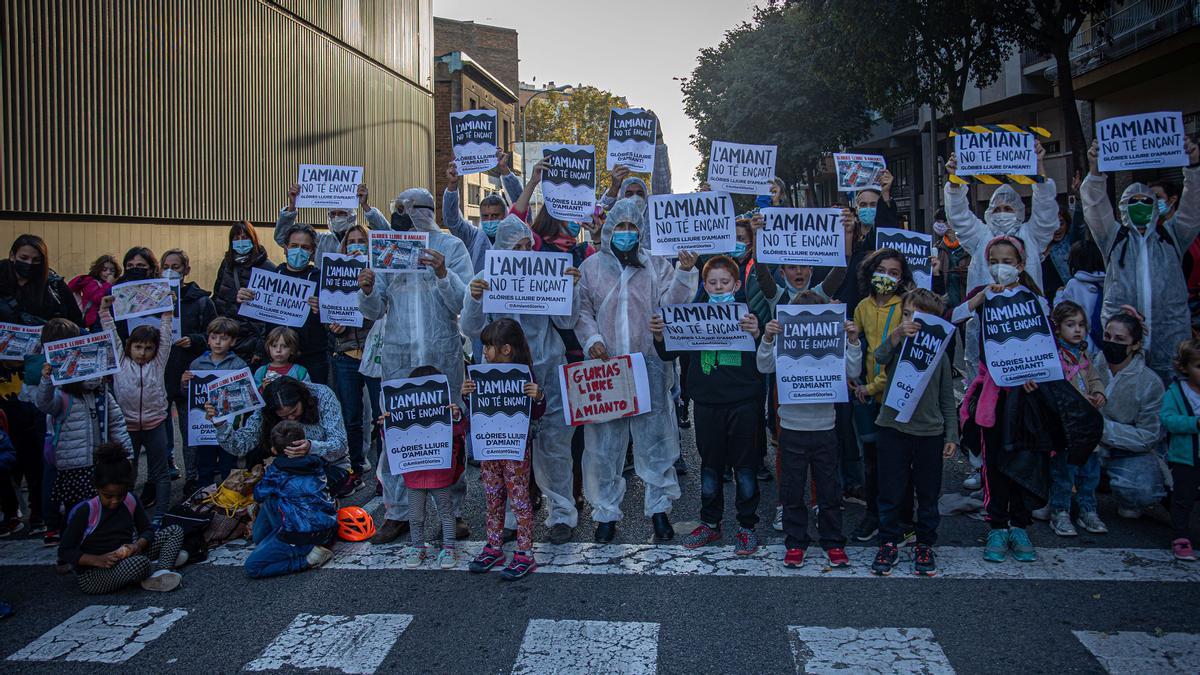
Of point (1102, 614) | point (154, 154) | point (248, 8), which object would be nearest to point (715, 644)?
point (1102, 614)

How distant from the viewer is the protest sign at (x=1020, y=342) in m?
5.54

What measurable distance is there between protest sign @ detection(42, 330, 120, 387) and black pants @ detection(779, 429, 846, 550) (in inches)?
176

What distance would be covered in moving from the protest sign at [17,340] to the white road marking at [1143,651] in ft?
22.2

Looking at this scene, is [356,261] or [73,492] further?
[356,261]

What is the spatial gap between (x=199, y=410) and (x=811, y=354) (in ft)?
14.3

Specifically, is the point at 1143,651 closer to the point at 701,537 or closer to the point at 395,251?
the point at 701,537

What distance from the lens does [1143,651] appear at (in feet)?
14.0

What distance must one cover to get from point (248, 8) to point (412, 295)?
46.7ft

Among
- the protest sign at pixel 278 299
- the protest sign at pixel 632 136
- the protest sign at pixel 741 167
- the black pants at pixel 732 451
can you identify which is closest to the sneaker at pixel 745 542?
the black pants at pixel 732 451

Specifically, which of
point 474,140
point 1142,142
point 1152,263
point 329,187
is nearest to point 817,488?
point 1152,263

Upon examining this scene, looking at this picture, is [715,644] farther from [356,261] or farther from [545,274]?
[356,261]

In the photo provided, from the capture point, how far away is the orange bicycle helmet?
6266mm

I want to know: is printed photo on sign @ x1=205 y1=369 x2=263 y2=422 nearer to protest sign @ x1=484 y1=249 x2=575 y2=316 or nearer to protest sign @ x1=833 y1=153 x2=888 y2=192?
protest sign @ x1=484 y1=249 x2=575 y2=316

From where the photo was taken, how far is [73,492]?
20.3 ft
